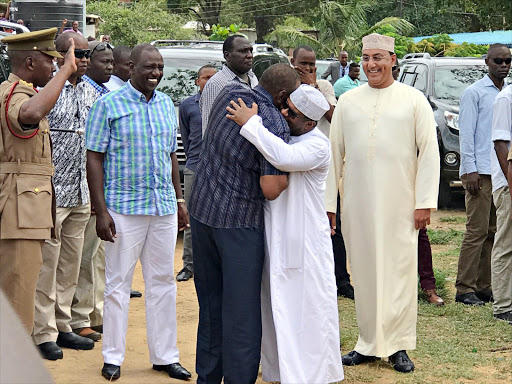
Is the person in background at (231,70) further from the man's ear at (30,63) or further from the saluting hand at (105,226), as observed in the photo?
the man's ear at (30,63)

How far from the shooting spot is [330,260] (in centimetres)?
522

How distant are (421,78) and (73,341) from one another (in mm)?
9533

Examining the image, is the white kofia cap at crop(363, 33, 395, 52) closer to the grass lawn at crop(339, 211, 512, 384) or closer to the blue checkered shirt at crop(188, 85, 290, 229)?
the blue checkered shirt at crop(188, 85, 290, 229)

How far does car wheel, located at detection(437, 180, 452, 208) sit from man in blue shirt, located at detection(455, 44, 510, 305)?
5.41 m

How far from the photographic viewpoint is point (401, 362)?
20.2 ft

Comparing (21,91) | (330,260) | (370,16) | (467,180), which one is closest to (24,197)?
(21,91)

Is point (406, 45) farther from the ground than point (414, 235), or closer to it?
farther from the ground

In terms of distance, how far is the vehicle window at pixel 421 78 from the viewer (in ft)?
47.1

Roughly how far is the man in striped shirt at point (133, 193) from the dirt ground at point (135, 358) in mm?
142

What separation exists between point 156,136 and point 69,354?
1769 mm

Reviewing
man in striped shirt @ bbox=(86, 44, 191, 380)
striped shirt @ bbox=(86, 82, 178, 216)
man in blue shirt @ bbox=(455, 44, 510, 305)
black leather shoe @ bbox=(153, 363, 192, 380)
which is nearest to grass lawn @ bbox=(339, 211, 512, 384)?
man in blue shirt @ bbox=(455, 44, 510, 305)

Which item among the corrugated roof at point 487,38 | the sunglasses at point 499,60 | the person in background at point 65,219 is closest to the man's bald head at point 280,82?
the person in background at point 65,219

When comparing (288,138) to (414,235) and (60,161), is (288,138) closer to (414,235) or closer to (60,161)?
(414,235)

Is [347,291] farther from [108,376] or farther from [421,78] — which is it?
[421,78]
